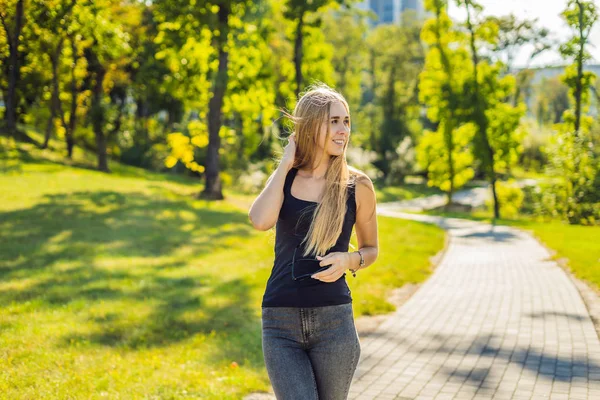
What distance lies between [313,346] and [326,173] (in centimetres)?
83

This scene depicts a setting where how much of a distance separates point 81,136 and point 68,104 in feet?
20.3

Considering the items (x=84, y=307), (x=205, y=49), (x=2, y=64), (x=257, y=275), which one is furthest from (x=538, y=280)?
(x=205, y=49)

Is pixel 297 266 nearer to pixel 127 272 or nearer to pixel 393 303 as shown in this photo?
pixel 393 303

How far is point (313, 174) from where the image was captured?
321 centimetres

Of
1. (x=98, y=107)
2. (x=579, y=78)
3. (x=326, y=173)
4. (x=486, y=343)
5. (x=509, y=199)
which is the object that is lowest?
(x=509, y=199)

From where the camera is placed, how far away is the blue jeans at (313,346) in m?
2.98

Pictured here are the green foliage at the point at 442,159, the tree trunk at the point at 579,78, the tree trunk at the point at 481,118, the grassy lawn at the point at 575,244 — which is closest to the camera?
the grassy lawn at the point at 575,244

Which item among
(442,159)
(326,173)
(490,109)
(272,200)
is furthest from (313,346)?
(442,159)

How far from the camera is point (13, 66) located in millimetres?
9320

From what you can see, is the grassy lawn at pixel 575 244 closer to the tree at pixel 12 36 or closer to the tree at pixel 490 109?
the tree at pixel 490 109

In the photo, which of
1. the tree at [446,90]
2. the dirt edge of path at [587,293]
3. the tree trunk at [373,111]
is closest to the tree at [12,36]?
the dirt edge of path at [587,293]

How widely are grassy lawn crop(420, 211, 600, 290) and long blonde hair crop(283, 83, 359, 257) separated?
29.2ft

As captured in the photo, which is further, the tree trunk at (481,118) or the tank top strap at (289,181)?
the tree trunk at (481,118)

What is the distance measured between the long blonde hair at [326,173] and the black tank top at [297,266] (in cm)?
5
